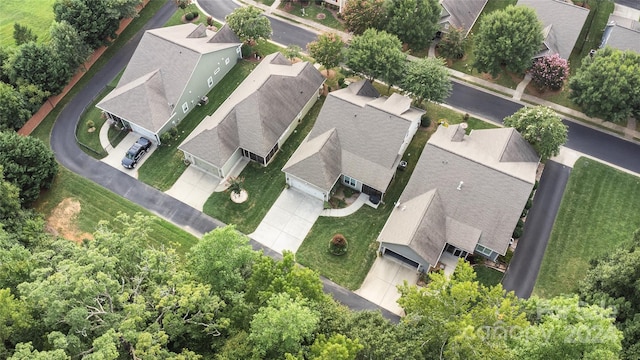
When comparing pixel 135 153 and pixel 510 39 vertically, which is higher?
pixel 510 39

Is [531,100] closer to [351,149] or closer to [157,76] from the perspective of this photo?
[351,149]

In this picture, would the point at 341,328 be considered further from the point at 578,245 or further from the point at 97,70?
the point at 97,70

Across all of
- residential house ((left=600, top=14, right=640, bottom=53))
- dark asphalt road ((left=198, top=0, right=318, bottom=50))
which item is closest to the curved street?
dark asphalt road ((left=198, top=0, right=318, bottom=50))

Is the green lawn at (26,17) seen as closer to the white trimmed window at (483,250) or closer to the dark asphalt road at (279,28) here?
the dark asphalt road at (279,28)

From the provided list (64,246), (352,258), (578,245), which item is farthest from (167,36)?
(578,245)

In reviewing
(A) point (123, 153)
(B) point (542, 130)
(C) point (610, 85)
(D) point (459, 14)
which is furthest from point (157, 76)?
(C) point (610, 85)

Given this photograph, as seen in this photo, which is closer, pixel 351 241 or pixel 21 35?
pixel 351 241
